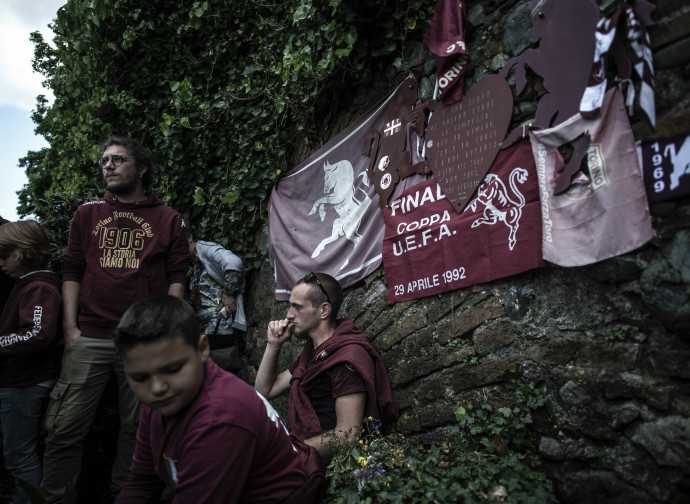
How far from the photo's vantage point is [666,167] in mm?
1761

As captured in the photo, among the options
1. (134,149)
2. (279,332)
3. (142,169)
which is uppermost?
(134,149)

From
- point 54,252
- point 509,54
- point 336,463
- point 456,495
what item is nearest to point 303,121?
point 509,54

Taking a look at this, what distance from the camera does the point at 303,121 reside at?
387 cm

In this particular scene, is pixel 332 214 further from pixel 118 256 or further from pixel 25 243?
pixel 25 243

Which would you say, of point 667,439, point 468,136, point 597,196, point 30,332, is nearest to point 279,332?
point 30,332

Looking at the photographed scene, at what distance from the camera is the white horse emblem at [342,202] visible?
10.6 feet

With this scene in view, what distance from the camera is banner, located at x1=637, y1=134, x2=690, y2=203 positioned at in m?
1.71

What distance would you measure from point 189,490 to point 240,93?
364 centimetres

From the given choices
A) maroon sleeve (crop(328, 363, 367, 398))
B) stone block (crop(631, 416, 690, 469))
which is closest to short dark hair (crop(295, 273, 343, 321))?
maroon sleeve (crop(328, 363, 367, 398))

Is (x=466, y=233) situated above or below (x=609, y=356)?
above

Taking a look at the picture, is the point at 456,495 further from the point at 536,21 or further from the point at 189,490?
the point at 536,21

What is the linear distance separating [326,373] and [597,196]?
1.55 m

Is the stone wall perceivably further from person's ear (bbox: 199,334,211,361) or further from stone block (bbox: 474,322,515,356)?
person's ear (bbox: 199,334,211,361)

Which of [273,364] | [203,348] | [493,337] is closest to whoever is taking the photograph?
[203,348]
